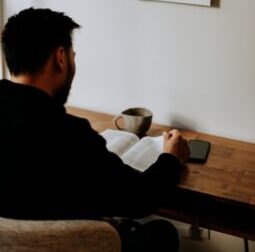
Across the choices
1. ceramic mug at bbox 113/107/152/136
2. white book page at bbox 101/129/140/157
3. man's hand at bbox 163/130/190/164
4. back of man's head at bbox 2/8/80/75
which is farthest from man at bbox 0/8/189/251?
ceramic mug at bbox 113/107/152/136

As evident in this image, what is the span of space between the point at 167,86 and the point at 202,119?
19 centimetres

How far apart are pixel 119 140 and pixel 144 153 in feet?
0.42

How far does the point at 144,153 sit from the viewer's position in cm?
163

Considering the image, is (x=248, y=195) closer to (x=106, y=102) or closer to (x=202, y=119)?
(x=202, y=119)

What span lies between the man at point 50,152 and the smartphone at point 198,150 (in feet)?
1.13

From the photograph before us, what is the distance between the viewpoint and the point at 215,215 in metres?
1.54

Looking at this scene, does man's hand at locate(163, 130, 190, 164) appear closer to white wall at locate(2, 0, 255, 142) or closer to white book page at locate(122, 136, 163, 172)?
white book page at locate(122, 136, 163, 172)

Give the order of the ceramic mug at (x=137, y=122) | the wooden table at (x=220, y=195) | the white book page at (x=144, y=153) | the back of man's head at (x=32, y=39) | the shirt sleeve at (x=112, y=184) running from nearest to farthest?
the shirt sleeve at (x=112, y=184) → the back of man's head at (x=32, y=39) → the wooden table at (x=220, y=195) → the white book page at (x=144, y=153) → the ceramic mug at (x=137, y=122)

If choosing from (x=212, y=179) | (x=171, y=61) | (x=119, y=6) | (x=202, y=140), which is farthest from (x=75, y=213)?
(x=119, y=6)

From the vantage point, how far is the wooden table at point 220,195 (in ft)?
4.67

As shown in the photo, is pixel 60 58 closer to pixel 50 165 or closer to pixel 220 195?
pixel 50 165

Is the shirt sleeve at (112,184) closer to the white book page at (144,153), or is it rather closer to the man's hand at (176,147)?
the man's hand at (176,147)

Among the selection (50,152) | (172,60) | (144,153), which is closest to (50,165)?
(50,152)

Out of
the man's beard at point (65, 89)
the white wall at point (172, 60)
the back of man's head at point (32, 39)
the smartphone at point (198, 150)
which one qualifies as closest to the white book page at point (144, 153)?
the smartphone at point (198, 150)
